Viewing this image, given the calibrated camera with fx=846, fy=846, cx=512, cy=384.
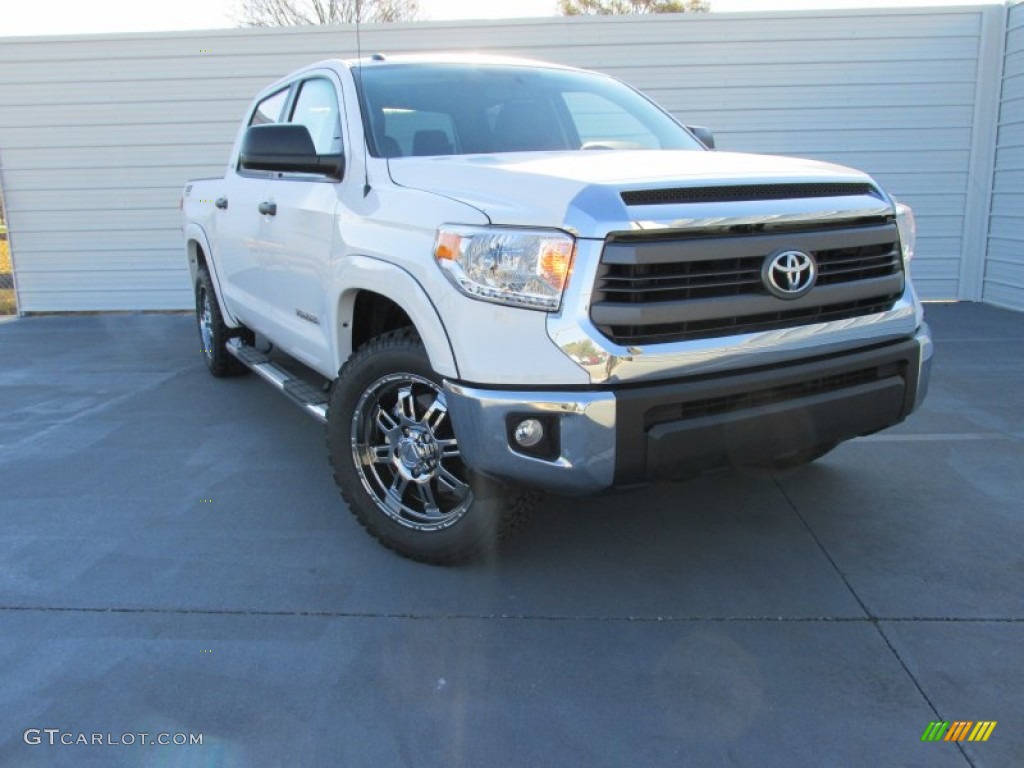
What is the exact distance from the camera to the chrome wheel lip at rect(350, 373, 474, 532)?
10.5 feet

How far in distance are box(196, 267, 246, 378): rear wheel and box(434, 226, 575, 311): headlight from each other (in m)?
3.90

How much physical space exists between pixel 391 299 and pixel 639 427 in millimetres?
1108

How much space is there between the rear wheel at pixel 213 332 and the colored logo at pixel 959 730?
5235 mm

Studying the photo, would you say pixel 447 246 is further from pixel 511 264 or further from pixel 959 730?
pixel 959 730

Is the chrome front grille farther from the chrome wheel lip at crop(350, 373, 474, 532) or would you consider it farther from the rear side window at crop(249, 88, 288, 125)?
the rear side window at crop(249, 88, 288, 125)

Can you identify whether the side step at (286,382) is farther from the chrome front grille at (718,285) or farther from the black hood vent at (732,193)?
the black hood vent at (732,193)

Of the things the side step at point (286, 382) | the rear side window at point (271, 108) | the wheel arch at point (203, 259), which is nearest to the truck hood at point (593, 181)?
the side step at point (286, 382)

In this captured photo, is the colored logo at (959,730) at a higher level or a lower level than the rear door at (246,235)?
lower

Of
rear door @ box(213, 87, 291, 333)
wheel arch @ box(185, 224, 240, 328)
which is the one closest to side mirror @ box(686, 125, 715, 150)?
rear door @ box(213, 87, 291, 333)

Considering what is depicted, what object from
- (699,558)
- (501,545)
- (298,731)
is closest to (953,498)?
(699,558)

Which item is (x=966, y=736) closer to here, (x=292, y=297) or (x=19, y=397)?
(x=292, y=297)

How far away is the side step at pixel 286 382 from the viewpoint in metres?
3.99

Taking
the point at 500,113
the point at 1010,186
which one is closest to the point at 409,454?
the point at 500,113

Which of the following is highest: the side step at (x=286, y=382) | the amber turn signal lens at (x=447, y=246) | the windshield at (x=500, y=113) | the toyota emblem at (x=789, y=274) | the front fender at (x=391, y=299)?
the windshield at (x=500, y=113)
